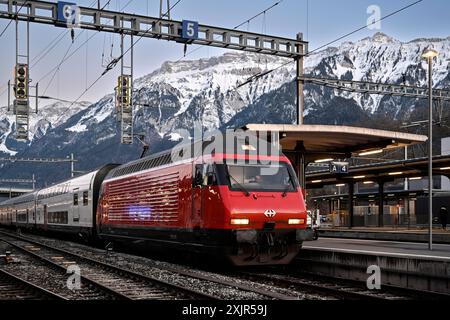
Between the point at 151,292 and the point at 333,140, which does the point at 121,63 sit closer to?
the point at 333,140

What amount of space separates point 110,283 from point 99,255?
8.56 m

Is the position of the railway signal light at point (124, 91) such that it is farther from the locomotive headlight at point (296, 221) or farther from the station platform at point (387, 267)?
the locomotive headlight at point (296, 221)

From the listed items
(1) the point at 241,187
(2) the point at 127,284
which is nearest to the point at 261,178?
(1) the point at 241,187

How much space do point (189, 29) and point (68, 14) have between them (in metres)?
4.19

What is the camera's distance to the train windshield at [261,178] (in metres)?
15.1

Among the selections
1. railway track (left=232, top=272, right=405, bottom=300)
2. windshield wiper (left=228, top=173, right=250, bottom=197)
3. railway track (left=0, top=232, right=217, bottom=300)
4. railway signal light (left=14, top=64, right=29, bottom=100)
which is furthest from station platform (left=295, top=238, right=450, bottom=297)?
railway signal light (left=14, top=64, right=29, bottom=100)

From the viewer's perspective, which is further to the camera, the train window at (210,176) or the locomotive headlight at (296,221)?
the locomotive headlight at (296,221)

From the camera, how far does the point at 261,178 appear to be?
50.8 feet

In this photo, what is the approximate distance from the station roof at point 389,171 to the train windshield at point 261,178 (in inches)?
708

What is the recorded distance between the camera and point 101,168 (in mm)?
27672

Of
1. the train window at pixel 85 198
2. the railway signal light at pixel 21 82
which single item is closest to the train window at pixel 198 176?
the railway signal light at pixel 21 82

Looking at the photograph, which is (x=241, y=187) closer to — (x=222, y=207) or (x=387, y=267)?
(x=222, y=207)

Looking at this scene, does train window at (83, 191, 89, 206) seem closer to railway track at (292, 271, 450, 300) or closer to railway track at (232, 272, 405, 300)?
railway track at (232, 272, 405, 300)

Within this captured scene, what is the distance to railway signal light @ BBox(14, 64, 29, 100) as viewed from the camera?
2161 centimetres
